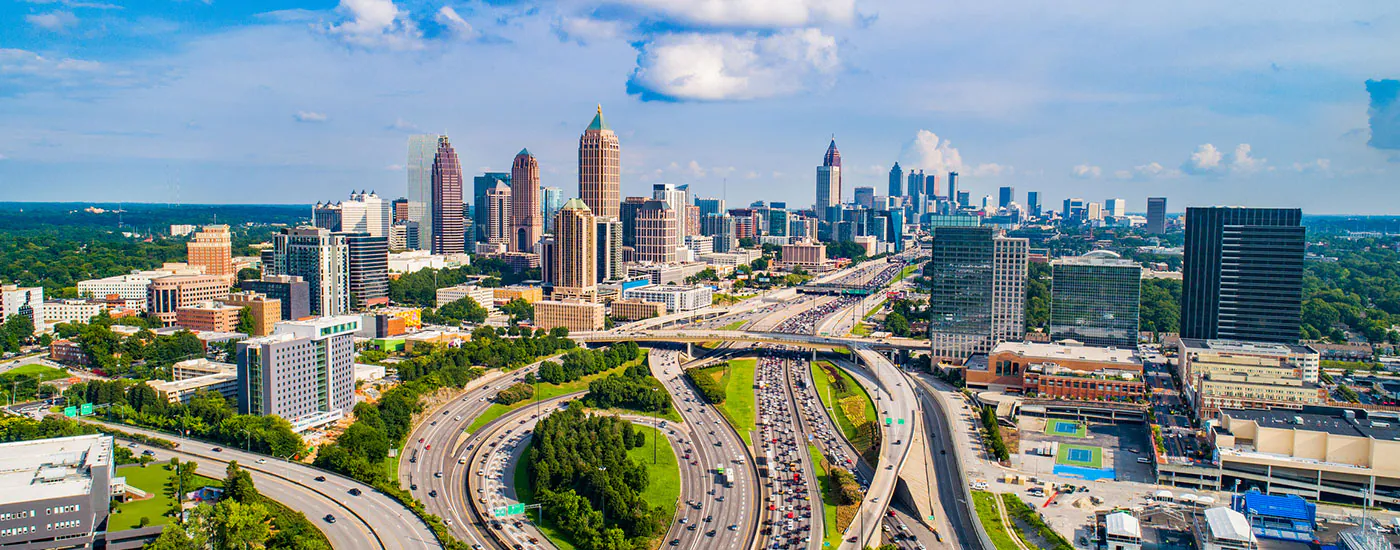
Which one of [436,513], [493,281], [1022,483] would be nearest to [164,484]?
[436,513]

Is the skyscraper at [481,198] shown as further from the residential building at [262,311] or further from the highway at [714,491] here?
the highway at [714,491]

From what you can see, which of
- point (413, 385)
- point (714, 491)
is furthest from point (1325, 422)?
point (413, 385)

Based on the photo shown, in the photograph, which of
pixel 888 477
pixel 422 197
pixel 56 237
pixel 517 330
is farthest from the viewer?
pixel 422 197

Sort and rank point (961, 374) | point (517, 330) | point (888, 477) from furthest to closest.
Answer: point (517, 330) → point (961, 374) → point (888, 477)

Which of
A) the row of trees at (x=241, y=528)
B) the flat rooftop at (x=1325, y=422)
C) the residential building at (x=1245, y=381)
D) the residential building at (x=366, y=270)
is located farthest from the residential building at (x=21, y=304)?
the flat rooftop at (x=1325, y=422)

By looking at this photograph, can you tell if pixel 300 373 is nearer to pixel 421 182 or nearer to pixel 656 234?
pixel 656 234

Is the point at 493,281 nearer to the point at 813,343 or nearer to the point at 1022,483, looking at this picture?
the point at 813,343
